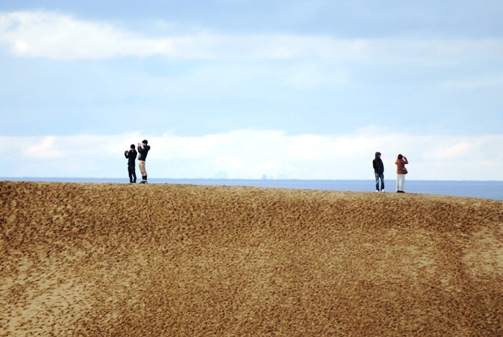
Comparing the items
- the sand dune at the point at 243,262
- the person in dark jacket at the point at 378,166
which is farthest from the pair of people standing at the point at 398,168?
the sand dune at the point at 243,262

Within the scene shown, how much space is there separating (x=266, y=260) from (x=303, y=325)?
5.33 m

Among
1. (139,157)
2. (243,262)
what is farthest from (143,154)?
(243,262)

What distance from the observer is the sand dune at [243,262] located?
73.2 ft

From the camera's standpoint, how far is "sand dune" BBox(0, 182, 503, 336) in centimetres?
2230

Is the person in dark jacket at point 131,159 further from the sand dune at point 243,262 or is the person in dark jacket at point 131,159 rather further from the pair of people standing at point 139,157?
the sand dune at point 243,262

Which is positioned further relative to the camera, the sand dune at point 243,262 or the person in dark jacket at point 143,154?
the person in dark jacket at point 143,154

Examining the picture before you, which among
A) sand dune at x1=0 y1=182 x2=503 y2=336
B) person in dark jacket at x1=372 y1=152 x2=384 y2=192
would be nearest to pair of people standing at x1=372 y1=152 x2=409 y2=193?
person in dark jacket at x1=372 y1=152 x2=384 y2=192

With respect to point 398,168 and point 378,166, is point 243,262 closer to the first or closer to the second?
point 378,166

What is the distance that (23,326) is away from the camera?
22578 mm

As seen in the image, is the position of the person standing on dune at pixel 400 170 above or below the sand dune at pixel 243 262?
above

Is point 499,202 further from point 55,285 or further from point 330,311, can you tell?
point 55,285

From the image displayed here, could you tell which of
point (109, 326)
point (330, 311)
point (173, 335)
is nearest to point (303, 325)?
point (330, 311)

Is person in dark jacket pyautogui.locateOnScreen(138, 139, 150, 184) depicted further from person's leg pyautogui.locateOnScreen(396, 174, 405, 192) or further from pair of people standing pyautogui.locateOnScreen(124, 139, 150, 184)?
person's leg pyautogui.locateOnScreen(396, 174, 405, 192)

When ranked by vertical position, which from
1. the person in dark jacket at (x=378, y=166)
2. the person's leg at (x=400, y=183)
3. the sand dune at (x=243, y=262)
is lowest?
the sand dune at (x=243, y=262)
